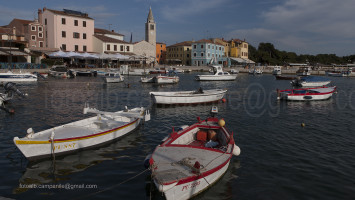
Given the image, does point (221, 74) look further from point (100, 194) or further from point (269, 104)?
point (100, 194)

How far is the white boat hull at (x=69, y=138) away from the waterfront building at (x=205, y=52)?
296 ft

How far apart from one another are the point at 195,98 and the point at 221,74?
34.1 metres

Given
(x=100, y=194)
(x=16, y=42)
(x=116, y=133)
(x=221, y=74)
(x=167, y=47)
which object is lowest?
(x=100, y=194)

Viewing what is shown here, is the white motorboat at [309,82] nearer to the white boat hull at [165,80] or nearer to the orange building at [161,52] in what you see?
the white boat hull at [165,80]

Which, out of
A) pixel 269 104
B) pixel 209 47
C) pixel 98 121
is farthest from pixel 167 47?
pixel 98 121

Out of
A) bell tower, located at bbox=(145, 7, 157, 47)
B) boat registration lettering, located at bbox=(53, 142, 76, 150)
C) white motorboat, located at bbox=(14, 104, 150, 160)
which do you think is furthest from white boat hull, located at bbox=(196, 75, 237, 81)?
bell tower, located at bbox=(145, 7, 157, 47)

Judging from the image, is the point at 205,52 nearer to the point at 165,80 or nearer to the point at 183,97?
the point at 165,80

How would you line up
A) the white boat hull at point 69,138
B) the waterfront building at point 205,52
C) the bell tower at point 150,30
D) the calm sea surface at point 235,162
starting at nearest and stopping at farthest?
the calm sea surface at point 235,162 < the white boat hull at point 69,138 < the bell tower at point 150,30 < the waterfront building at point 205,52

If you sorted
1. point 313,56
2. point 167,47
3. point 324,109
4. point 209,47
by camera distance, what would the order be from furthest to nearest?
1. point 313,56
2. point 167,47
3. point 209,47
4. point 324,109

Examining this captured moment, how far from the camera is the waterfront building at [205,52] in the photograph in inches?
4023

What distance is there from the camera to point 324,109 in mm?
25375

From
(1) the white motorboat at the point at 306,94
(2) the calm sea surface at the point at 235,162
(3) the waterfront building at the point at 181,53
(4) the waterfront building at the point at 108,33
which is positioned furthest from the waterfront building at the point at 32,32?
(1) the white motorboat at the point at 306,94

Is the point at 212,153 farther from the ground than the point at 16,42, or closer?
closer

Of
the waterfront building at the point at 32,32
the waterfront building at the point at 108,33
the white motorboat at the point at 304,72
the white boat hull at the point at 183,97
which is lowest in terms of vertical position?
the white boat hull at the point at 183,97
